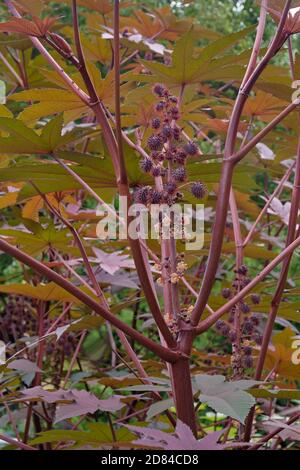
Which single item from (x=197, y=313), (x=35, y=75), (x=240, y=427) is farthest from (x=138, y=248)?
(x=35, y=75)

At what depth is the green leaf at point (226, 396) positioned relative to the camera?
611 millimetres

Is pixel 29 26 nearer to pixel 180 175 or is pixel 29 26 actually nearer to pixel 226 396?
pixel 180 175

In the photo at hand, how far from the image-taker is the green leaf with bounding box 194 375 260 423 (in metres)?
0.61

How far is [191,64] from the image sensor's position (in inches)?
34.1

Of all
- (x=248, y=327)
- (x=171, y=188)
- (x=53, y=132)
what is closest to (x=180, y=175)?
(x=171, y=188)

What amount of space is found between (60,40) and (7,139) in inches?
6.1

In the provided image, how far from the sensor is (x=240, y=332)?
3.00 ft

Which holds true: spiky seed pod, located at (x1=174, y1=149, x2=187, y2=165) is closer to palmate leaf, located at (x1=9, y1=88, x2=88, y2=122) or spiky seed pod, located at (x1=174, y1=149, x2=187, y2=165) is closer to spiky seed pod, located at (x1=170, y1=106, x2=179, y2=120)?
spiky seed pod, located at (x1=170, y1=106, x2=179, y2=120)

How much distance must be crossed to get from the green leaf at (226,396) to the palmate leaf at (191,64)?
0.40 metres

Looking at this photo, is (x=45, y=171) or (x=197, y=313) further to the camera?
(x=45, y=171)

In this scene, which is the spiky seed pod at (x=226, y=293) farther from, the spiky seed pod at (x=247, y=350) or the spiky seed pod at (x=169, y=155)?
the spiky seed pod at (x=169, y=155)

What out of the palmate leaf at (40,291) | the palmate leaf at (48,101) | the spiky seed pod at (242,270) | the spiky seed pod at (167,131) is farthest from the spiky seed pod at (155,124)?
the palmate leaf at (40,291)
